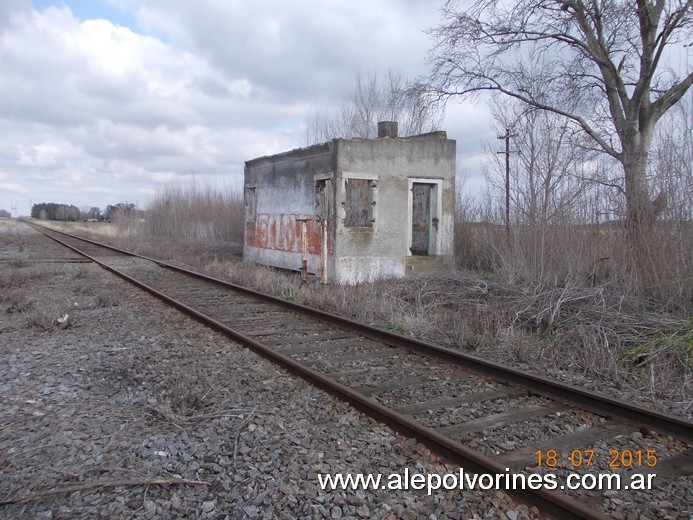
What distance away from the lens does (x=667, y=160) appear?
8766mm

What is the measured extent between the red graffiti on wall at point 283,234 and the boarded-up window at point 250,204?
33 centimetres

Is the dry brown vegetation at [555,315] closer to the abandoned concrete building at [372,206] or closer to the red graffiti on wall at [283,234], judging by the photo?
the abandoned concrete building at [372,206]

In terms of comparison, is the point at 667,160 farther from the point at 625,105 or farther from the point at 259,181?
the point at 259,181

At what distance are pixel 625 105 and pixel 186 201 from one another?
109 feet

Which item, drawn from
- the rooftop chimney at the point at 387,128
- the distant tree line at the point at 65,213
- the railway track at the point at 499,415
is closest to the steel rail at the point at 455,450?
the railway track at the point at 499,415

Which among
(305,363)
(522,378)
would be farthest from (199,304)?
(522,378)

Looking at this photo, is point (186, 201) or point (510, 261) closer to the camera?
point (510, 261)

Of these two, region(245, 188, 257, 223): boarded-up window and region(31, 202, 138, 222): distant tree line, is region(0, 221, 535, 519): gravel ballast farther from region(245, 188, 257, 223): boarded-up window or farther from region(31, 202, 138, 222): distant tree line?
region(31, 202, 138, 222): distant tree line

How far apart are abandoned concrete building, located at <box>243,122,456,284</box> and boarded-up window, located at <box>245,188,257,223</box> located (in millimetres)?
3031

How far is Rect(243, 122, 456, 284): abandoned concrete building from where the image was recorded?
12.9 meters

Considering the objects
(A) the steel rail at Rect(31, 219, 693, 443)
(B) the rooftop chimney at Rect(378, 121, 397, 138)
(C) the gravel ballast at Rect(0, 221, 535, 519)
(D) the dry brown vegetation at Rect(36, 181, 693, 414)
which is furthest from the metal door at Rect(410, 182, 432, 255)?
(C) the gravel ballast at Rect(0, 221, 535, 519)

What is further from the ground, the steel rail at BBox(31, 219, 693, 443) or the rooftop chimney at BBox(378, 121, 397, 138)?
the rooftop chimney at BBox(378, 121, 397, 138)

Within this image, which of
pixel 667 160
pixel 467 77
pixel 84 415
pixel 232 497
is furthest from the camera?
pixel 467 77

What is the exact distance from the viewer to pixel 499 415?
4676 millimetres
